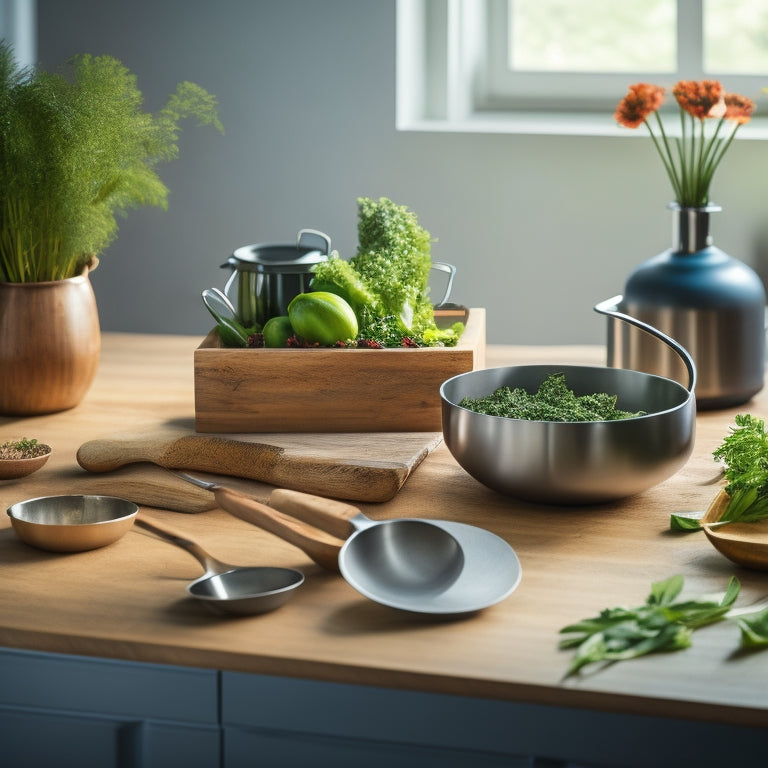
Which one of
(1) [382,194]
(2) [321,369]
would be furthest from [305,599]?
(1) [382,194]

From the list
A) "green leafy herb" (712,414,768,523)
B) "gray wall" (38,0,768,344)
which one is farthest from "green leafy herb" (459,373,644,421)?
"gray wall" (38,0,768,344)

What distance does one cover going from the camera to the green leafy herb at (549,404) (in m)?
1.04

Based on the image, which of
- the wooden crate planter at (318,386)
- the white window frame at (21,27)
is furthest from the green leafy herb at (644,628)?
the white window frame at (21,27)

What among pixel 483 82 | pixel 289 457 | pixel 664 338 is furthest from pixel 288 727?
pixel 483 82

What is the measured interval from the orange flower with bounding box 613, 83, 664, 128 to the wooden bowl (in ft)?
2.40

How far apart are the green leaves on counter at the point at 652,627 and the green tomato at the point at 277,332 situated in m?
0.61

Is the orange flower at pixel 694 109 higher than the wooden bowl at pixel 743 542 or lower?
higher

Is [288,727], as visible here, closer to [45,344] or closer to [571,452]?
[571,452]

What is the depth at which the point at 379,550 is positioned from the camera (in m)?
0.89

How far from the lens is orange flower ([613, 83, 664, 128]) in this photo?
1.49 meters

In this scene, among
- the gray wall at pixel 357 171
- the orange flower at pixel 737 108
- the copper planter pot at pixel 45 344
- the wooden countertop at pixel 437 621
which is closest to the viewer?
the wooden countertop at pixel 437 621

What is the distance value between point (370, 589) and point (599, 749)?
0.21 metres

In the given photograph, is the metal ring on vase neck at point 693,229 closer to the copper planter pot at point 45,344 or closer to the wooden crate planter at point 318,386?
the wooden crate planter at point 318,386

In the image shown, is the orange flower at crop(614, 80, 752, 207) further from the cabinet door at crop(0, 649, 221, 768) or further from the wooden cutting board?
the cabinet door at crop(0, 649, 221, 768)
